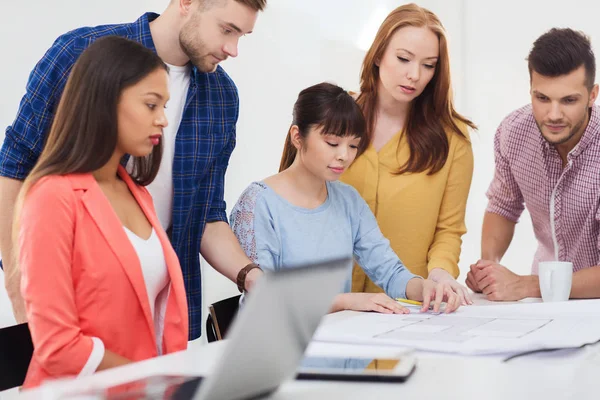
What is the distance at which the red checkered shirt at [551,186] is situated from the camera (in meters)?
2.41

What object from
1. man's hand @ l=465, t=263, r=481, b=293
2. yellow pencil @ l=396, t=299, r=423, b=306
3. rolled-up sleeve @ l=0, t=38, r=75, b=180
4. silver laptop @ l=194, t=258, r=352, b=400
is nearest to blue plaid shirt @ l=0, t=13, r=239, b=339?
rolled-up sleeve @ l=0, t=38, r=75, b=180

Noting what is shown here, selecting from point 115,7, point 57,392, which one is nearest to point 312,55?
point 115,7

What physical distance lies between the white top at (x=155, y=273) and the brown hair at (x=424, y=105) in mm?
1026

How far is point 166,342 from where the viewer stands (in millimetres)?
1529

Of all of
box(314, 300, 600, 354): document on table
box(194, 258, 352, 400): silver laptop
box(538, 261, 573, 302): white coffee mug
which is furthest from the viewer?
box(538, 261, 573, 302): white coffee mug

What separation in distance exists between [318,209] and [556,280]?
0.66 m

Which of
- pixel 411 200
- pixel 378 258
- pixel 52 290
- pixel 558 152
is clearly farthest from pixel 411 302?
pixel 558 152

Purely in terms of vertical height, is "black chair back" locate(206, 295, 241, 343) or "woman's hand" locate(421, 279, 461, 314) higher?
"woman's hand" locate(421, 279, 461, 314)

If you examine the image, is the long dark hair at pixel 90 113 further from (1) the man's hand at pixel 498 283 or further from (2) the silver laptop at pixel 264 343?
(1) the man's hand at pixel 498 283

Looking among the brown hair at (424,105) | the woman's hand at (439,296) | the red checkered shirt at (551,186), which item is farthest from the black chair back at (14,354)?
the red checkered shirt at (551,186)

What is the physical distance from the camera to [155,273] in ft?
4.92

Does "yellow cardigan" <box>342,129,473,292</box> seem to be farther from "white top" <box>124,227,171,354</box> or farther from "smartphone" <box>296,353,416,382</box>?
"smartphone" <box>296,353,416,382</box>

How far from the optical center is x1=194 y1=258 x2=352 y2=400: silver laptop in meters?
0.76

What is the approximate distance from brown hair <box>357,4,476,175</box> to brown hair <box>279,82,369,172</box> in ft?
0.70
